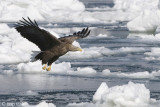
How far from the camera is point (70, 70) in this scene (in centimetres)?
1683

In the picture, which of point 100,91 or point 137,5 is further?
point 137,5

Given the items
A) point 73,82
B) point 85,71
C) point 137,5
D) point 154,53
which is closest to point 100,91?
point 73,82

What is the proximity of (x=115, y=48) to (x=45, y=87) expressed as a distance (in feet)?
28.2

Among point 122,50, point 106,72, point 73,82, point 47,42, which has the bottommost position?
point 73,82

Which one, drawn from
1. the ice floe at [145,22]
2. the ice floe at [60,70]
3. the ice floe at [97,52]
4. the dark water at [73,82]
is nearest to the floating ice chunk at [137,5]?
the ice floe at [145,22]

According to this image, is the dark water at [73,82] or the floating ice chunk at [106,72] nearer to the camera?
the dark water at [73,82]

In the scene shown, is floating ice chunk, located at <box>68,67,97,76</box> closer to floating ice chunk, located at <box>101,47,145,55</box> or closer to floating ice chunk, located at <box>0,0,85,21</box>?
floating ice chunk, located at <box>101,47,145,55</box>

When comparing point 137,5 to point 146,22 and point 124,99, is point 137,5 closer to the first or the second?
point 146,22

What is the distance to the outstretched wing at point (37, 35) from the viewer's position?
10.9 metres

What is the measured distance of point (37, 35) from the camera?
11.1 meters

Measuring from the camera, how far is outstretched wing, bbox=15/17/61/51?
10905 mm

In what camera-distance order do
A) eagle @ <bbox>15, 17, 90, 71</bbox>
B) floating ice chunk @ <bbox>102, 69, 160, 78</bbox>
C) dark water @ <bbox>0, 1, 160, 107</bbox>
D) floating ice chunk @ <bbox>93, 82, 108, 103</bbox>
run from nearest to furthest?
eagle @ <bbox>15, 17, 90, 71</bbox>, floating ice chunk @ <bbox>93, 82, 108, 103</bbox>, dark water @ <bbox>0, 1, 160, 107</bbox>, floating ice chunk @ <bbox>102, 69, 160, 78</bbox>

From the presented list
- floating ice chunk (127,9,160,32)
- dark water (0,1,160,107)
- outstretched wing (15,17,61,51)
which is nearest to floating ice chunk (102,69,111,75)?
dark water (0,1,160,107)

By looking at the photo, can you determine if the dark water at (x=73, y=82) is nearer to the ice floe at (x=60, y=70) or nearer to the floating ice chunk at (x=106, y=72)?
the ice floe at (x=60, y=70)
